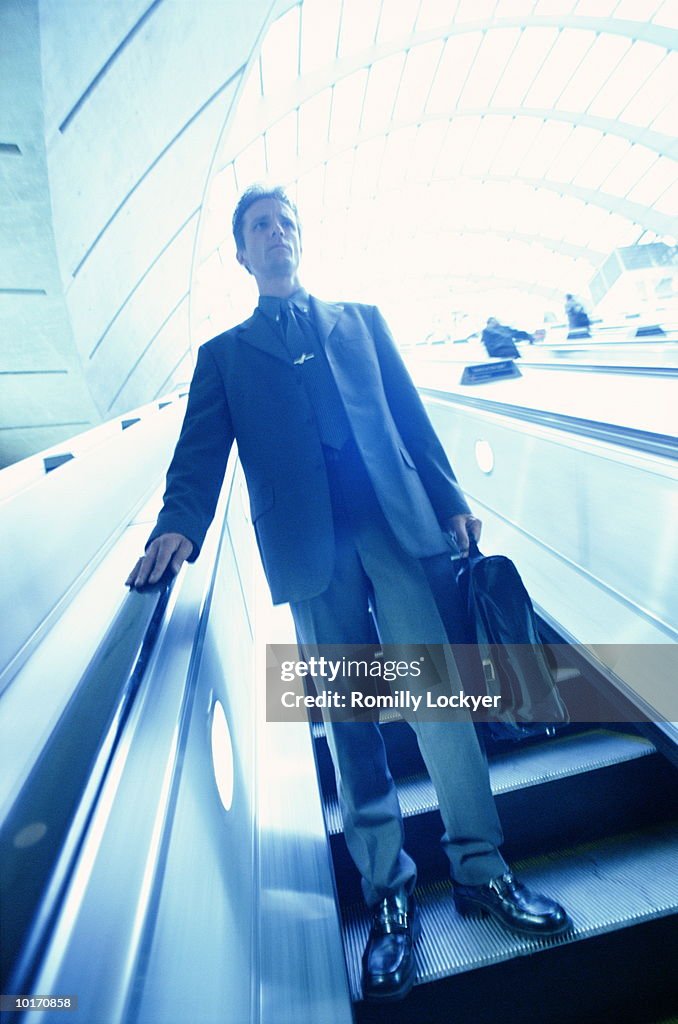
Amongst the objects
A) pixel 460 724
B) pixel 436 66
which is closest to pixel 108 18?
pixel 460 724

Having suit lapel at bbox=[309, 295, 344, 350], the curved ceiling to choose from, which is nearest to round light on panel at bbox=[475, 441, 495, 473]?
suit lapel at bbox=[309, 295, 344, 350]

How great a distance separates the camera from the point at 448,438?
4.77m

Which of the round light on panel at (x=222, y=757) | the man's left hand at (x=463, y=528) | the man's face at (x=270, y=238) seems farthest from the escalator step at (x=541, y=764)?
the man's face at (x=270, y=238)

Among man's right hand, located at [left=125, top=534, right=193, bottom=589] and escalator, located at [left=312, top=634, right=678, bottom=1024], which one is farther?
escalator, located at [left=312, top=634, right=678, bottom=1024]

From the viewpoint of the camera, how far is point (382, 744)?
1662 mm

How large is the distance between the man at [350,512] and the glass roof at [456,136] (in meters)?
16.7

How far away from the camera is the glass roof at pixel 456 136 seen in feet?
62.3

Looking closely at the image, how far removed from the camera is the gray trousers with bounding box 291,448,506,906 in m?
1.54

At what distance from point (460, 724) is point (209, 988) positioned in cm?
98

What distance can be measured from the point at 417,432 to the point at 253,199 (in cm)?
103

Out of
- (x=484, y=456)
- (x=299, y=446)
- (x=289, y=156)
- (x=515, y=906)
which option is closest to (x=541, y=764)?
(x=515, y=906)

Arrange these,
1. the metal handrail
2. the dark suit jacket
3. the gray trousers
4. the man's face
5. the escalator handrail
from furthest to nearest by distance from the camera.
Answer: the escalator handrail → the man's face → the dark suit jacket → the gray trousers → the metal handrail

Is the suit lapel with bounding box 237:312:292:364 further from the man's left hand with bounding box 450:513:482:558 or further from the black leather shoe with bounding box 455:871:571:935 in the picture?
the black leather shoe with bounding box 455:871:571:935

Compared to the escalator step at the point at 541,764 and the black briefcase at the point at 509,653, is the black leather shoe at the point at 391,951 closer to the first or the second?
the escalator step at the point at 541,764
